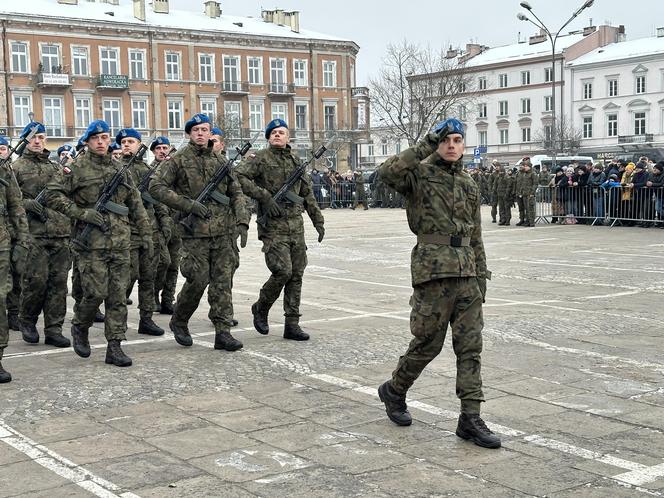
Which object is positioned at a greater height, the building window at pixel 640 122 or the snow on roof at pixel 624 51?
the snow on roof at pixel 624 51

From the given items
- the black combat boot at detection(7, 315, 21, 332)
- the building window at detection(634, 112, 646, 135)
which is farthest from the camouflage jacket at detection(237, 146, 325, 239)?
the building window at detection(634, 112, 646, 135)

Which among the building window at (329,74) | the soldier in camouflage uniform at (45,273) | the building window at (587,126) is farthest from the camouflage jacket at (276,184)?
the building window at (587,126)

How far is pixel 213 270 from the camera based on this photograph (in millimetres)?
8500

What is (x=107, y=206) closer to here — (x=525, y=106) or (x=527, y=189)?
→ (x=527, y=189)

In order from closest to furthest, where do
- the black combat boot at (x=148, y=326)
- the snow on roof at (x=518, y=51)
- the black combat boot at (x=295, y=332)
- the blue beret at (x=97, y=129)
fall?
1. the blue beret at (x=97, y=129)
2. the black combat boot at (x=295, y=332)
3. the black combat boot at (x=148, y=326)
4. the snow on roof at (x=518, y=51)

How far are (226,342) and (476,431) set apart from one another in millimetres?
3496

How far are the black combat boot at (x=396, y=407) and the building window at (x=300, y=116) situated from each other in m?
65.3

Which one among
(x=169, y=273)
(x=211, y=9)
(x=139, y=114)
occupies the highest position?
(x=211, y=9)

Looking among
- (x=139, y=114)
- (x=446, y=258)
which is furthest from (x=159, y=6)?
(x=446, y=258)

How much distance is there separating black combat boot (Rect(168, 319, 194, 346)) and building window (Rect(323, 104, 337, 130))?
64.0m

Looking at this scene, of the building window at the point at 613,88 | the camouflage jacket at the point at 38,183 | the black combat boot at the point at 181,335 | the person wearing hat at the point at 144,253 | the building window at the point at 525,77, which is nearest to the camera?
the black combat boot at the point at 181,335

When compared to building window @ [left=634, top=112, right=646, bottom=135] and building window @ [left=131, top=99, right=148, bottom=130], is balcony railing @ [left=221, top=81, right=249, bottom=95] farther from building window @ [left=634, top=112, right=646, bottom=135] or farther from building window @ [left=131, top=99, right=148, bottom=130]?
building window @ [left=634, top=112, right=646, bottom=135]

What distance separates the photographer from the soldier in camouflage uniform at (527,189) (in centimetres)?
2520

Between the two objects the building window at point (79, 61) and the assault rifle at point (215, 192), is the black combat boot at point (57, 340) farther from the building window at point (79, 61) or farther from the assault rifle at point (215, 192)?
the building window at point (79, 61)
